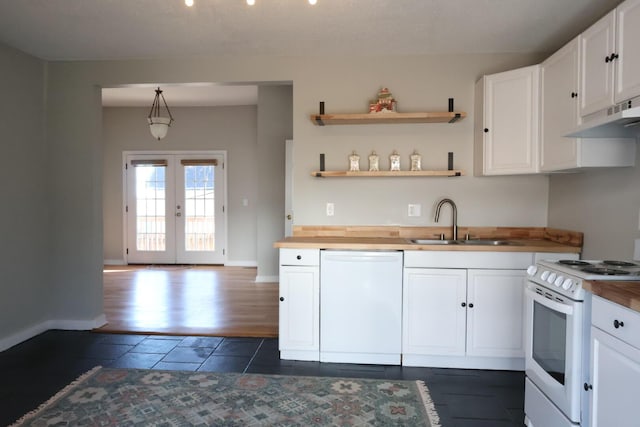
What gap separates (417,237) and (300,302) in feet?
3.68

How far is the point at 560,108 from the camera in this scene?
252cm

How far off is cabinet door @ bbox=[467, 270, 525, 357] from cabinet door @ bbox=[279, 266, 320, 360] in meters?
1.07

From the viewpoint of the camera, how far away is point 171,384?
2520 millimetres

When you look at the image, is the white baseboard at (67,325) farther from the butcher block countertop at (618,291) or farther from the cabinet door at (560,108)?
the cabinet door at (560,108)

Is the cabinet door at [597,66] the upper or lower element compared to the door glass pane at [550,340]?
upper

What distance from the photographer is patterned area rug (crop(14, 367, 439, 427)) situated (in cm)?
211

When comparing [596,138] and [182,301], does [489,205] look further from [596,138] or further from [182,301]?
[182,301]

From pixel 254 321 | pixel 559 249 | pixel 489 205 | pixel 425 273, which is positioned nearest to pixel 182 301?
pixel 254 321

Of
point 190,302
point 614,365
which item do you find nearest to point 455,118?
point 614,365

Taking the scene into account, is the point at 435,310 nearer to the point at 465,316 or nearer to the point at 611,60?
the point at 465,316

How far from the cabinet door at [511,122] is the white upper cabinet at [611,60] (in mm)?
527

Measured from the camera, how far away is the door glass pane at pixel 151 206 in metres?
6.86

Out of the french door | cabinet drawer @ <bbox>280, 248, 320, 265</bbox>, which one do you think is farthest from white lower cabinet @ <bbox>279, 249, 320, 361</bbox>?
the french door

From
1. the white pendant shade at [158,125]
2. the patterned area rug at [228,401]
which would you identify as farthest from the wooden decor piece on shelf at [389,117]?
the white pendant shade at [158,125]
